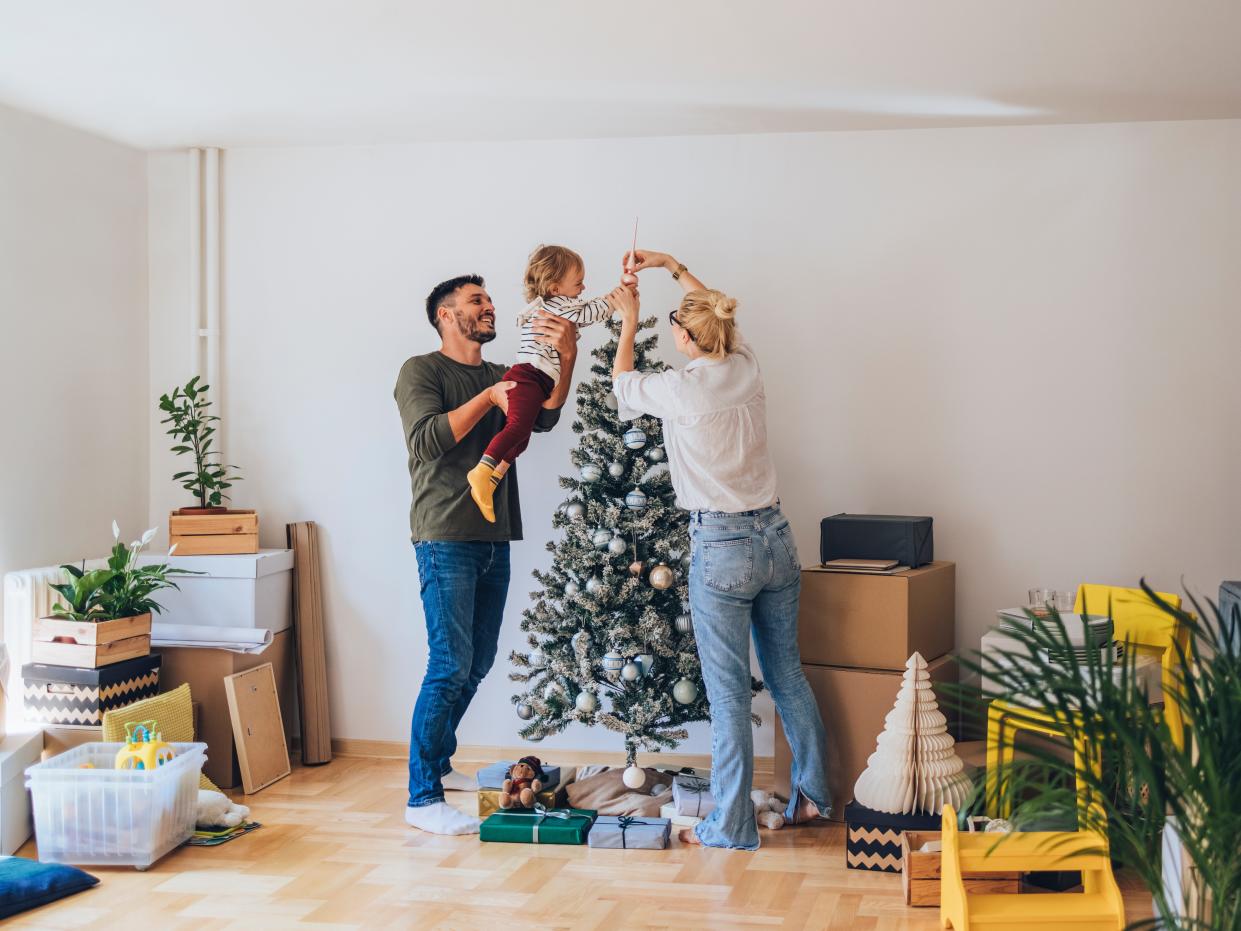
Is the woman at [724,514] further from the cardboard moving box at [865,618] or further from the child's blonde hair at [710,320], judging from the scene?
the cardboard moving box at [865,618]

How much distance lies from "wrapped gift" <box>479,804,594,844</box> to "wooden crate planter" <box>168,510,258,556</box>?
162cm

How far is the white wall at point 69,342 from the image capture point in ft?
14.0

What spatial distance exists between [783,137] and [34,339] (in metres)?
3.03

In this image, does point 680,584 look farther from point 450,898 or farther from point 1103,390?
point 1103,390

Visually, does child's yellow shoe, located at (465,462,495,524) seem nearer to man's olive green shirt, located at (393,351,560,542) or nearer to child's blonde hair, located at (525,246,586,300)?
man's olive green shirt, located at (393,351,560,542)

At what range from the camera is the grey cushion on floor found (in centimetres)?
310

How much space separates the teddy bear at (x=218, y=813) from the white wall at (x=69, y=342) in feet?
4.19

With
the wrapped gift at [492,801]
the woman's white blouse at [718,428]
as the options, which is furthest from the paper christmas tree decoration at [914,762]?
the wrapped gift at [492,801]

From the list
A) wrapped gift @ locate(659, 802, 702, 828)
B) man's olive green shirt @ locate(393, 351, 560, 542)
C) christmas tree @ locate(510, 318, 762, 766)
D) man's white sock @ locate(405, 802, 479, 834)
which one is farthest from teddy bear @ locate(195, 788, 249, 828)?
wrapped gift @ locate(659, 802, 702, 828)

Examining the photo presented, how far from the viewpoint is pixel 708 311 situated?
3.48 m

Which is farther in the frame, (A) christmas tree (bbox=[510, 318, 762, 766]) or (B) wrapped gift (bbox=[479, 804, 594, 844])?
(A) christmas tree (bbox=[510, 318, 762, 766])

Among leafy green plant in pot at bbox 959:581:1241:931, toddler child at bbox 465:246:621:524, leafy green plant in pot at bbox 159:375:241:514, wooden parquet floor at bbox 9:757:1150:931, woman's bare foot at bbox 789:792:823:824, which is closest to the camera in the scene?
leafy green plant in pot at bbox 959:581:1241:931

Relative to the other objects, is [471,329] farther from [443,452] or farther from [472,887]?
[472,887]

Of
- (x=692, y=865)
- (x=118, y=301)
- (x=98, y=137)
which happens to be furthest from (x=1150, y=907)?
(x=98, y=137)
